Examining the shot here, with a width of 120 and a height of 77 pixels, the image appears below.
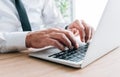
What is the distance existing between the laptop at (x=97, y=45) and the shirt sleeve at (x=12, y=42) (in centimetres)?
12

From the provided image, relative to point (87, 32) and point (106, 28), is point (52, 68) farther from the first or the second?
point (87, 32)

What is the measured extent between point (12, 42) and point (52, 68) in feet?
0.98

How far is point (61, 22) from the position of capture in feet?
4.70

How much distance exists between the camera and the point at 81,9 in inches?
115

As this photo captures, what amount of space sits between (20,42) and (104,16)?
408 millimetres

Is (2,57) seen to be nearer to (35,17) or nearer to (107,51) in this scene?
(107,51)

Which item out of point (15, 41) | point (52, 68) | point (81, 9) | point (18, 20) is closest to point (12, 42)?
point (15, 41)

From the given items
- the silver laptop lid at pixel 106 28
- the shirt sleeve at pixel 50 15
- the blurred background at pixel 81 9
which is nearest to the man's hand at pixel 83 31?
the silver laptop lid at pixel 106 28

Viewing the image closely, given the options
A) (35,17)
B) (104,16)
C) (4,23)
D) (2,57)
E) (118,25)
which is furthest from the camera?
(35,17)

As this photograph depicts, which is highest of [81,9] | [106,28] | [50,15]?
[106,28]

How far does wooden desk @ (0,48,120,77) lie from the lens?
522mm

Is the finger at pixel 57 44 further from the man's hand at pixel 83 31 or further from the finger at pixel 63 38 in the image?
the man's hand at pixel 83 31

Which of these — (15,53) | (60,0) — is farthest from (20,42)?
(60,0)

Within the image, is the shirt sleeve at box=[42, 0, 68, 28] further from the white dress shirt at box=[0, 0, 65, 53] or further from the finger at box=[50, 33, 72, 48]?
the finger at box=[50, 33, 72, 48]
